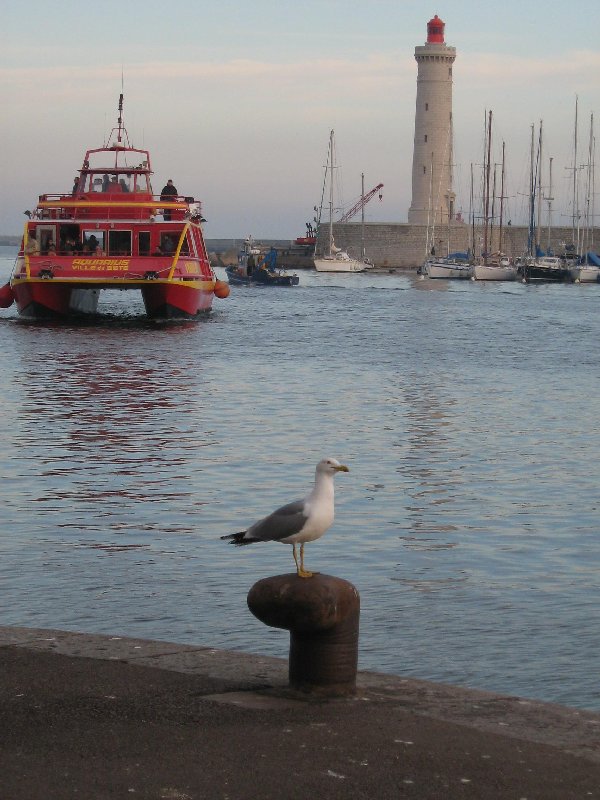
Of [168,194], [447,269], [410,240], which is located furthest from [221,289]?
[410,240]

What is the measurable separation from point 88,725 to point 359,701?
4.51ft

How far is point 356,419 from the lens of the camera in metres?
23.1

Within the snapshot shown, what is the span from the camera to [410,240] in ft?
449

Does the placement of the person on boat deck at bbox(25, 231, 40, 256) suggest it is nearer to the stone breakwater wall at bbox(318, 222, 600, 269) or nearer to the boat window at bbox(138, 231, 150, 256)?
the boat window at bbox(138, 231, 150, 256)

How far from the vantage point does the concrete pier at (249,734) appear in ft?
19.2

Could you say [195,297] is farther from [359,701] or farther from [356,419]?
[359,701]

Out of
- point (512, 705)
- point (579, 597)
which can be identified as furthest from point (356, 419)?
point (512, 705)

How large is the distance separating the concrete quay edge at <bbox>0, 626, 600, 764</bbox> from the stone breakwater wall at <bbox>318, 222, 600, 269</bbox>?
4895 inches

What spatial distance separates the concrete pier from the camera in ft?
19.2

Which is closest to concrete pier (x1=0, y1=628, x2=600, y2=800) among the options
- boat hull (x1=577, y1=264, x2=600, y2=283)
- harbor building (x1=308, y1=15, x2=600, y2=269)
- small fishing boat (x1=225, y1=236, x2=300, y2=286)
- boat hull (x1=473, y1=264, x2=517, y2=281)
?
small fishing boat (x1=225, y1=236, x2=300, y2=286)

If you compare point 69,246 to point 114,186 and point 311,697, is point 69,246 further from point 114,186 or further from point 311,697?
point 311,697

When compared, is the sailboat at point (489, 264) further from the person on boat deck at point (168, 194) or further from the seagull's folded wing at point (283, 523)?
the seagull's folded wing at point (283, 523)

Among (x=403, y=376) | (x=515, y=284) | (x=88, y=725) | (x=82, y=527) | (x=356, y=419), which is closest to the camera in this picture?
(x=88, y=725)

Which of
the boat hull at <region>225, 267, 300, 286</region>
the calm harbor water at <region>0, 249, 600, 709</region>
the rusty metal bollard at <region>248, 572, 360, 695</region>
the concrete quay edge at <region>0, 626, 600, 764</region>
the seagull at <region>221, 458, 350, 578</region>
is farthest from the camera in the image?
the boat hull at <region>225, 267, 300, 286</region>
